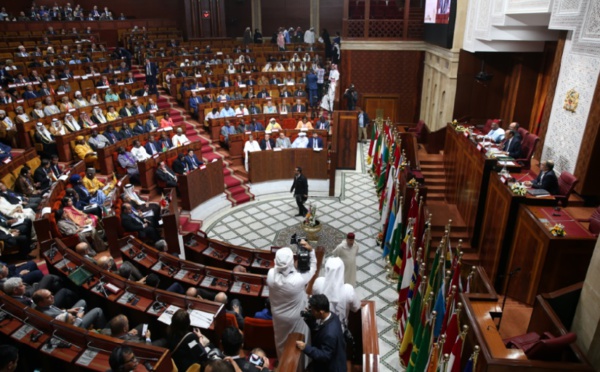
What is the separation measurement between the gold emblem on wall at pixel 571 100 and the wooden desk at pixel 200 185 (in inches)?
249

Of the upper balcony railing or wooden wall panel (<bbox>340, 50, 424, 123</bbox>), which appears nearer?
the upper balcony railing

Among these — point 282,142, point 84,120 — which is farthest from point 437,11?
point 84,120

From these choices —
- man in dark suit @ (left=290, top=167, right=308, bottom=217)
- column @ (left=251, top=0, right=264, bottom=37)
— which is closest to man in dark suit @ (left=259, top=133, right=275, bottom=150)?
man in dark suit @ (left=290, top=167, right=308, bottom=217)

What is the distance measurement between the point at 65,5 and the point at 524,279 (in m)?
18.2

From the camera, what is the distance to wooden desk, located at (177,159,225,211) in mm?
8234

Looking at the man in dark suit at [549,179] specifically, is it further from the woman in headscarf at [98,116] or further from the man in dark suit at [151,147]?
the woman in headscarf at [98,116]

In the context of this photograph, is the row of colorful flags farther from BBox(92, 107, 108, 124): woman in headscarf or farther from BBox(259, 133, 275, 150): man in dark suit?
BBox(92, 107, 108, 124): woman in headscarf

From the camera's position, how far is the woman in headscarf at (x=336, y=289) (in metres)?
3.42

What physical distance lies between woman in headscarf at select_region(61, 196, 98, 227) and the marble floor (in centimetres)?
229

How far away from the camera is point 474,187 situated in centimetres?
696

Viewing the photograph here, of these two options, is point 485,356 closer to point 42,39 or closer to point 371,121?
point 371,121

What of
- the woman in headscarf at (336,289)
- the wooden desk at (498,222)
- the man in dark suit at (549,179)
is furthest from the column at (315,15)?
the woman in headscarf at (336,289)

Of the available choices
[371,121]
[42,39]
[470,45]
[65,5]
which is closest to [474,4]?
Result: [470,45]

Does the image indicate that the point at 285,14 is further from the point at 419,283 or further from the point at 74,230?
the point at 419,283
